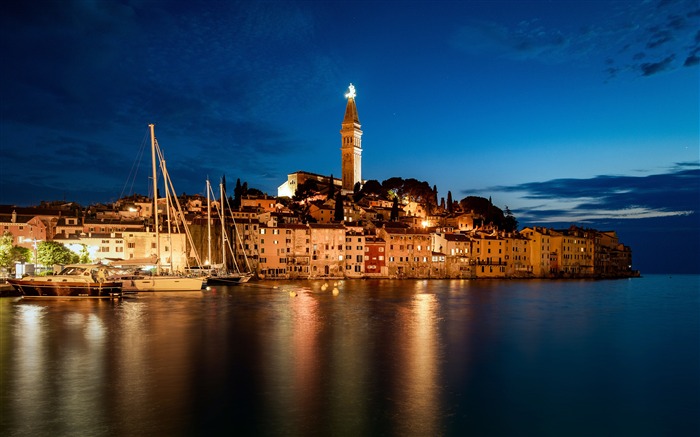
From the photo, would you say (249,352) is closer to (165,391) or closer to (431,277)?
(165,391)

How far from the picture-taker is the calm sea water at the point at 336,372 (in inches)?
442

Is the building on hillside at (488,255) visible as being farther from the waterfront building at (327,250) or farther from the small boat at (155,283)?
the small boat at (155,283)

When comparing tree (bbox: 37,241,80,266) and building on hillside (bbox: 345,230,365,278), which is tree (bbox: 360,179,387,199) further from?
tree (bbox: 37,241,80,266)

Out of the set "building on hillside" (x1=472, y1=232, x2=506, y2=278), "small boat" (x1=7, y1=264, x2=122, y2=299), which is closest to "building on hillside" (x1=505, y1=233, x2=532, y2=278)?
"building on hillside" (x1=472, y1=232, x2=506, y2=278)

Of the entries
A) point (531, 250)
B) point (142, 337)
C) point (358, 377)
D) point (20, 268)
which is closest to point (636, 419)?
point (358, 377)

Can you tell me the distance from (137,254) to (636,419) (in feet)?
Answer: 153

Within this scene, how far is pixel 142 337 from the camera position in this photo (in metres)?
20.0

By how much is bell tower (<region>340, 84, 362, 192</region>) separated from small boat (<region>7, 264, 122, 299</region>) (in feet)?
209

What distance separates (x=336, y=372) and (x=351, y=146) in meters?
81.0

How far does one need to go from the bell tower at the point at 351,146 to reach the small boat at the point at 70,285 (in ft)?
209

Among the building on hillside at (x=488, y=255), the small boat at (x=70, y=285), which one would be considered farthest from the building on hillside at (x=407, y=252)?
the small boat at (x=70, y=285)

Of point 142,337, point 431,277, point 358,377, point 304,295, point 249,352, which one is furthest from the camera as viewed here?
point 431,277

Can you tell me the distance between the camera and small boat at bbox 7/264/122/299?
29.8 m

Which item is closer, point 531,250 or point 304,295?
point 304,295
